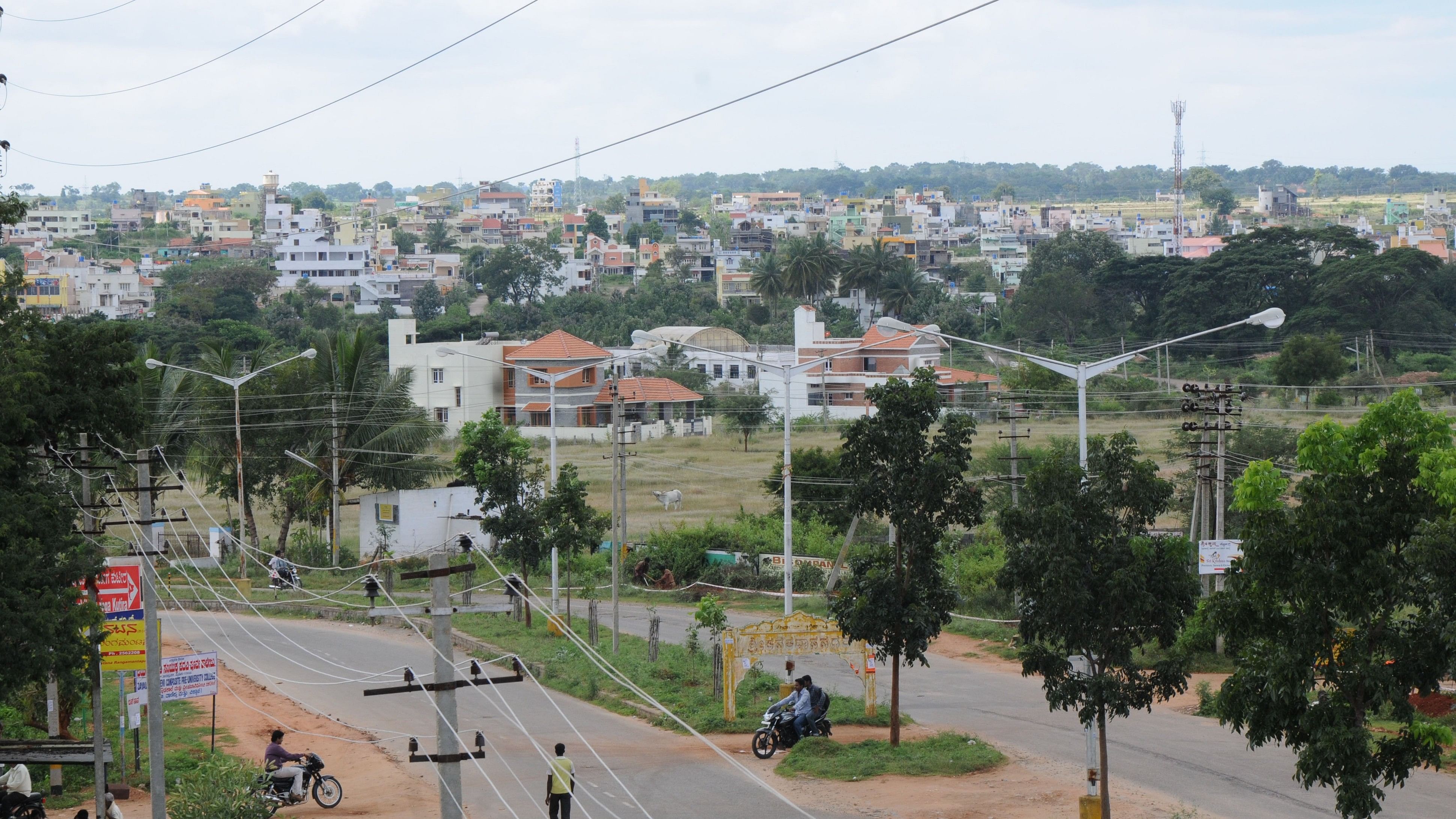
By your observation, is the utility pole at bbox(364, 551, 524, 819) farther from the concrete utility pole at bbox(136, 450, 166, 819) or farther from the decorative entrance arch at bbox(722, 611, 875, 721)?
the decorative entrance arch at bbox(722, 611, 875, 721)

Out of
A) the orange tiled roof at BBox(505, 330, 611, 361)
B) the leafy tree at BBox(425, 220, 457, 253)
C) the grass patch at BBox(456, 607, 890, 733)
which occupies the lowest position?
the grass patch at BBox(456, 607, 890, 733)

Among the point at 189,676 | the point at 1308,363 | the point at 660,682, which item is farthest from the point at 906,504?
the point at 1308,363

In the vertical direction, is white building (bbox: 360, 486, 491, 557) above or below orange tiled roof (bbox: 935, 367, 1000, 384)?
below

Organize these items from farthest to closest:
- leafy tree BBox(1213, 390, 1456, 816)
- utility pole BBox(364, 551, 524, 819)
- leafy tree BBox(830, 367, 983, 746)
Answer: leafy tree BBox(830, 367, 983, 746) < utility pole BBox(364, 551, 524, 819) < leafy tree BBox(1213, 390, 1456, 816)

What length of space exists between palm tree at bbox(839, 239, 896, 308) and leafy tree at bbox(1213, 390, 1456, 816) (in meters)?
104

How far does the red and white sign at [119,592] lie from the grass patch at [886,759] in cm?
921

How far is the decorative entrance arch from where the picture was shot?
72.0 ft

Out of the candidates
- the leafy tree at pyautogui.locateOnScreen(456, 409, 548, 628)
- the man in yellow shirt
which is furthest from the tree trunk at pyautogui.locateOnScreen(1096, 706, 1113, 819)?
the leafy tree at pyautogui.locateOnScreen(456, 409, 548, 628)

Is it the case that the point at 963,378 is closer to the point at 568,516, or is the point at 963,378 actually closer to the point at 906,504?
the point at 568,516

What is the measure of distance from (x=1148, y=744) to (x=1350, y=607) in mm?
9877

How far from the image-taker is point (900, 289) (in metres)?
113

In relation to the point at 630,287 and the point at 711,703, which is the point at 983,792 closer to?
the point at 711,703

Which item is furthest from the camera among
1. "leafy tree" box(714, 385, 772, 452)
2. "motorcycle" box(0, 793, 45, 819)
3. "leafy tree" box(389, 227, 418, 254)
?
"leafy tree" box(389, 227, 418, 254)

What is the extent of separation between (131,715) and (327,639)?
14.0 metres
